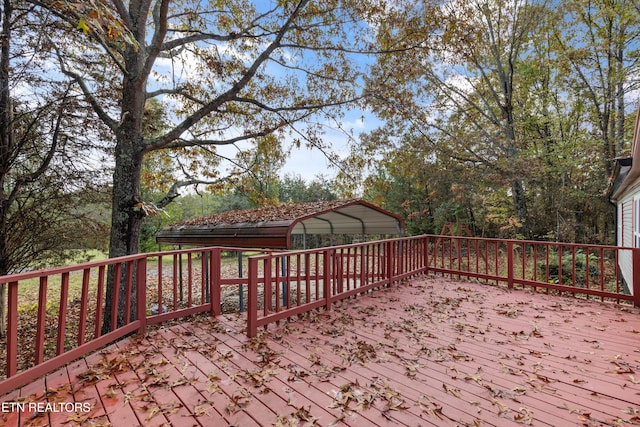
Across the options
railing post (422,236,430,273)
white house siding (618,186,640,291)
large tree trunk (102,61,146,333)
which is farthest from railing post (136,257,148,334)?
white house siding (618,186,640,291)

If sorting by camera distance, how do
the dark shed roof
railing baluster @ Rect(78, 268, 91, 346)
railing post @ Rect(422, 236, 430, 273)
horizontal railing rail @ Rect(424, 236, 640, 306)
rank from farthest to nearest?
railing post @ Rect(422, 236, 430, 273) → the dark shed roof → horizontal railing rail @ Rect(424, 236, 640, 306) → railing baluster @ Rect(78, 268, 91, 346)

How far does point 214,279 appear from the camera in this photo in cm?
411

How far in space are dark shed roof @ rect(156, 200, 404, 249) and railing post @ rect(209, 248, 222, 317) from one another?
5.10 feet

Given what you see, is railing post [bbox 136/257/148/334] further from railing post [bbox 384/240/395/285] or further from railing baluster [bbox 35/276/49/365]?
railing post [bbox 384/240/395/285]

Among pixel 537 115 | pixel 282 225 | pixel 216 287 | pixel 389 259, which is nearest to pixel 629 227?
pixel 389 259

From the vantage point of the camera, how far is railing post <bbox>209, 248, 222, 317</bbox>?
4.06 metres

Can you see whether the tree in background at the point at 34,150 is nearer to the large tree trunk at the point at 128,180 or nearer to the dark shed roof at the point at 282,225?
the large tree trunk at the point at 128,180

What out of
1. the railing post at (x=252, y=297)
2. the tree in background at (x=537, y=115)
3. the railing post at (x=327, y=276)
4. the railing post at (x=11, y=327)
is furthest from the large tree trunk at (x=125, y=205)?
the tree in background at (x=537, y=115)

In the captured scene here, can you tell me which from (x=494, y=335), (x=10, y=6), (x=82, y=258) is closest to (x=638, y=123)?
(x=494, y=335)

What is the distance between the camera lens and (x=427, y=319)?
4.11 m

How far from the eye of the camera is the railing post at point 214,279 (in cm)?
406

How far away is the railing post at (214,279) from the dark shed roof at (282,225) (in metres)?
1.55

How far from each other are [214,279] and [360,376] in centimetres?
240

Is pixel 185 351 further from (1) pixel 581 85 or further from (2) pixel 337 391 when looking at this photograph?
(1) pixel 581 85
